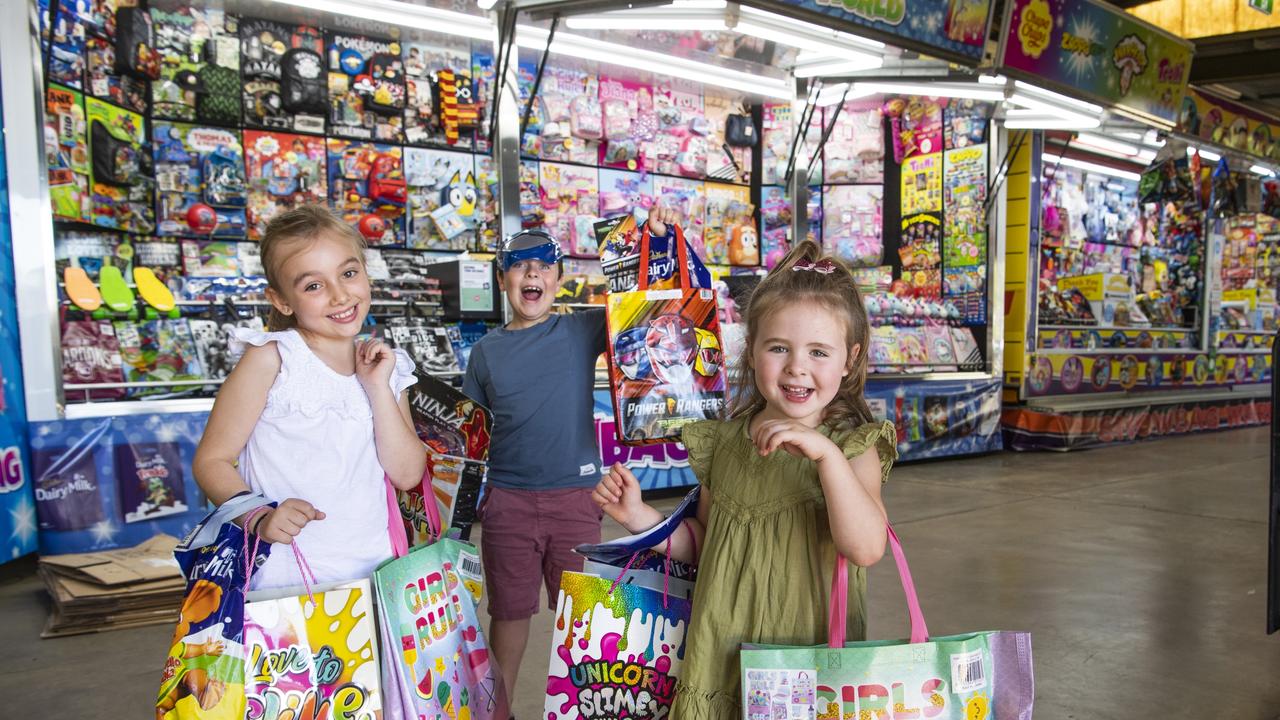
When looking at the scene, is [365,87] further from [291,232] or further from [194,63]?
[291,232]

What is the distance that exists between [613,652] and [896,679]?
486mm

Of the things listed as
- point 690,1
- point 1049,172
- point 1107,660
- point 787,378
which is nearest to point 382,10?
point 690,1

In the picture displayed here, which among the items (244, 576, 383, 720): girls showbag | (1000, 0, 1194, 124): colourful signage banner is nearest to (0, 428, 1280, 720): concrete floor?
(244, 576, 383, 720): girls showbag

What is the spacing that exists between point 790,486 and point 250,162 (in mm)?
4728

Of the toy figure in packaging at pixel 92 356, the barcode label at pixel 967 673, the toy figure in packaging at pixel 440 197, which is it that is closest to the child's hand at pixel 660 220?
the barcode label at pixel 967 673

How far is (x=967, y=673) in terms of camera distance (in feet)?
3.96

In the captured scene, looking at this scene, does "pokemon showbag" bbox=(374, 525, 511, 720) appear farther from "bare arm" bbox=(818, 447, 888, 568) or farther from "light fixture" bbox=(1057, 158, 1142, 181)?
"light fixture" bbox=(1057, 158, 1142, 181)

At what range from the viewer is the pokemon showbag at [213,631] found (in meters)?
1.23

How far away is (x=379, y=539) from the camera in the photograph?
1.55m

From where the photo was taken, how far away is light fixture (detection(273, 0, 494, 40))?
486 cm

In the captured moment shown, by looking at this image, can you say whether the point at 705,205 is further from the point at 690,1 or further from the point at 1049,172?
the point at 1049,172

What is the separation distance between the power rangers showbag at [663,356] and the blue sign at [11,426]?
10.5 ft

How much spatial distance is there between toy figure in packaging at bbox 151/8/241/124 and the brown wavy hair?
178 inches

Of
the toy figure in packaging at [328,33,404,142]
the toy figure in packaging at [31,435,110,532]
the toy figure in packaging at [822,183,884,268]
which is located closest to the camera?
the toy figure in packaging at [31,435,110,532]
